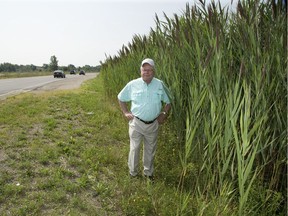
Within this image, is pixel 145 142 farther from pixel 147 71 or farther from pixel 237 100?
pixel 237 100

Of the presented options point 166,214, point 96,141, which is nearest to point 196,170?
point 166,214

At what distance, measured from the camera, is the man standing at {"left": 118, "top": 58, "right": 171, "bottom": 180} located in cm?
301

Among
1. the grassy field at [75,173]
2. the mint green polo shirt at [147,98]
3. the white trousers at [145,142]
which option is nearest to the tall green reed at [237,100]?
the mint green polo shirt at [147,98]

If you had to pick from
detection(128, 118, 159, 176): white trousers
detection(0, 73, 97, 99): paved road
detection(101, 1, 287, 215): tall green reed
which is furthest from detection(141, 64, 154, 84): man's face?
detection(0, 73, 97, 99): paved road

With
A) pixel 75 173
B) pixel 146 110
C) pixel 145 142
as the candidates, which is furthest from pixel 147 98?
pixel 75 173

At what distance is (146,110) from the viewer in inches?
119

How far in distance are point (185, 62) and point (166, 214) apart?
66.7 inches

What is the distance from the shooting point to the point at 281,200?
6.76 ft

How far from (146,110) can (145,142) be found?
1.56 feet

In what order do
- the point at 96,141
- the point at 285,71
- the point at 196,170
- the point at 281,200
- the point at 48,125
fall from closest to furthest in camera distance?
the point at 285,71
the point at 281,200
the point at 196,170
the point at 96,141
the point at 48,125

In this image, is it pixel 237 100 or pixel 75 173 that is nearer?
pixel 237 100

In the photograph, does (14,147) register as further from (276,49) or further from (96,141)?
(276,49)

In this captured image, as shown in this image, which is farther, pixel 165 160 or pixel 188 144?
pixel 165 160

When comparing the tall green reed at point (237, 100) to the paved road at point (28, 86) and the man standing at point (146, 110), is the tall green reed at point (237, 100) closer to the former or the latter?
the man standing at point (146, 110)
